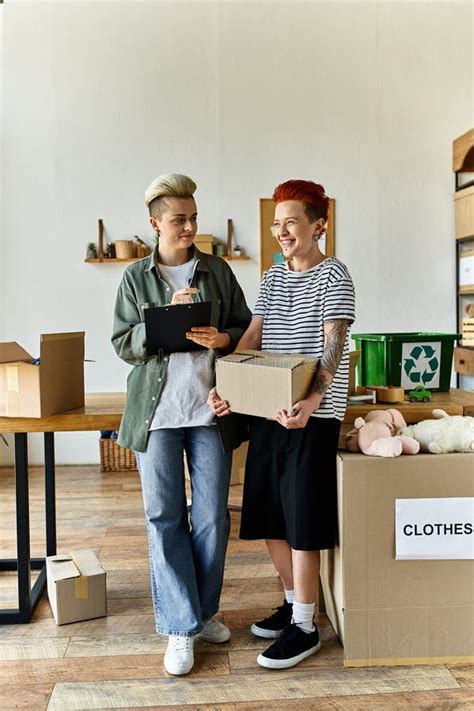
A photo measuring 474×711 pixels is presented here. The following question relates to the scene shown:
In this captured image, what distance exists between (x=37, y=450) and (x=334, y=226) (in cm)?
268

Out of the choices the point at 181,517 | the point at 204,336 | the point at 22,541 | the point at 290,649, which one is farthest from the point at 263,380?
the point at 22,541

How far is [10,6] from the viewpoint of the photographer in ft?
16.7

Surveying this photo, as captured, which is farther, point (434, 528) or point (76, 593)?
point (76, 593)

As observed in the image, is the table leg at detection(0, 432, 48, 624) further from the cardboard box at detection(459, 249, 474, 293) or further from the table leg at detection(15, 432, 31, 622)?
the cardboard box at detection(459, 249, 474, 293)

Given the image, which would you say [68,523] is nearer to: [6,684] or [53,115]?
[6,684]

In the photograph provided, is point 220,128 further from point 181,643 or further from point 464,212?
point 181,643

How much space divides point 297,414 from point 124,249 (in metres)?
3.34

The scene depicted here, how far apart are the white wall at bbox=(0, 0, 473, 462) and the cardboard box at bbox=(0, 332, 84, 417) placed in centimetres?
268

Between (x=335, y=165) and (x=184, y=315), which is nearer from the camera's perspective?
(x=184, y=315)

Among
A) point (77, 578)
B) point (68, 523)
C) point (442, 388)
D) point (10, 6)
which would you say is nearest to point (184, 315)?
point (77, 578)

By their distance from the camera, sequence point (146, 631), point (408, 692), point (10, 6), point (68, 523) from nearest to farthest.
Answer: point (408, 692) → point (146, 631) → point (68, 523) → point (10, 6)

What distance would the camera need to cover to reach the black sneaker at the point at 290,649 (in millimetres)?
2229

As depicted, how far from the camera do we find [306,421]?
6.94 ft

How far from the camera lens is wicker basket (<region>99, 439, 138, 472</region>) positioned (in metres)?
5.22
